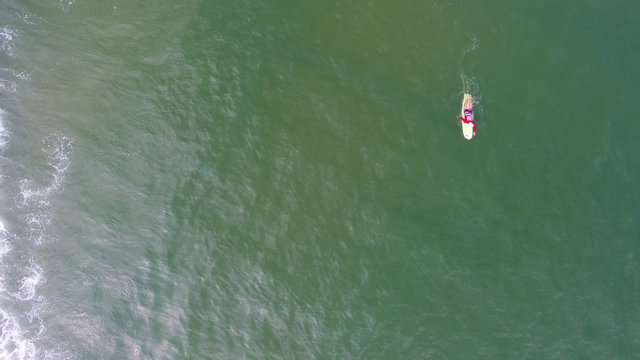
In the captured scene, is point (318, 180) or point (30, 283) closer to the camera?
point (30, 283)

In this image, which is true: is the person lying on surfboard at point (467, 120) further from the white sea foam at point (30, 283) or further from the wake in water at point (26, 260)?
the white sea foam at point (30, 283)

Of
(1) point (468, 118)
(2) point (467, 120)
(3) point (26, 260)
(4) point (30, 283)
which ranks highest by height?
(1) point (468, 118)

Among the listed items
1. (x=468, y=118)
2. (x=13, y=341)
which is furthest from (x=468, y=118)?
(x=13, y=341)

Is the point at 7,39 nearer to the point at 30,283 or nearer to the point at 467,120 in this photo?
the point at 30,283

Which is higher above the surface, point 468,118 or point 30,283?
point 468,118

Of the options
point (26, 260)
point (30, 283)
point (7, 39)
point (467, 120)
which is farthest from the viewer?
point (7, 39)

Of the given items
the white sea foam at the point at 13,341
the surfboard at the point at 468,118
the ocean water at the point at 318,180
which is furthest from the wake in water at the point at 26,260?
the surfboard at the point at 468,118

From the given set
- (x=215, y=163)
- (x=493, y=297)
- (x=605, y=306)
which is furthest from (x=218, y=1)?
(x=605, y=306)

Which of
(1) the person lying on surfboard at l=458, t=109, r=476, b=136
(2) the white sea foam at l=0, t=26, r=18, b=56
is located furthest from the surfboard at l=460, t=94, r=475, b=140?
(2) the white sea foam at l=0, t=26, r=18, b=56

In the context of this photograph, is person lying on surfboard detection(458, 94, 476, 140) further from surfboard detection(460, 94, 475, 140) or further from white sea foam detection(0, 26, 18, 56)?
white sea foam detection(0, 26, 18, 56)

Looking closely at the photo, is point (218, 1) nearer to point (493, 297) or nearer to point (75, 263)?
point (75, 263)
